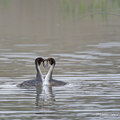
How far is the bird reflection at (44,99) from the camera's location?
10.4 metres

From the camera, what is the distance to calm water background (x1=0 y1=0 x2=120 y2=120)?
10.2 meters

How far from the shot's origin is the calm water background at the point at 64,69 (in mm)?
10224

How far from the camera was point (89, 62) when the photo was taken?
17.3 metres

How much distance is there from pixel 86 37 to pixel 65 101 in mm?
14521

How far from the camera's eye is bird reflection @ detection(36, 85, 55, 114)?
1038 centimetres

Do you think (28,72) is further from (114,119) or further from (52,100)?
(114,119)

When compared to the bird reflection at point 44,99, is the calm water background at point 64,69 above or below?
above

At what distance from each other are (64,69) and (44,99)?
14.5ft

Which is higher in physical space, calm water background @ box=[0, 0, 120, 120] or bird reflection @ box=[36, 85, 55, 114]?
calm water background @ box=[0, 0, 120, 120]

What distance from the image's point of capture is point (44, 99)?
1157cm

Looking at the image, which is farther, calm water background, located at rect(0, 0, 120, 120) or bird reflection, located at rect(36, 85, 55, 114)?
bird reflection, located at rect(36, 85, 55, 114)

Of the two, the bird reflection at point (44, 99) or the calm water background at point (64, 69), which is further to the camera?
the bird reflection at point (44, 99)

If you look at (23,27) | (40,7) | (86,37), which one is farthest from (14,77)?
(40,7)

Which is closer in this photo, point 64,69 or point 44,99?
point 44,99
